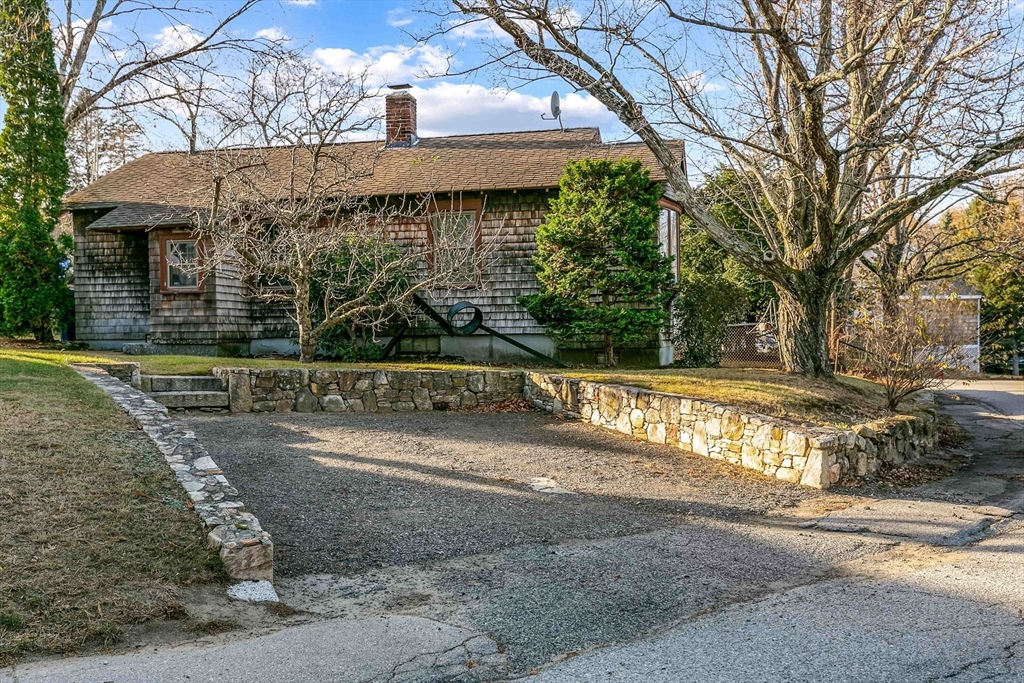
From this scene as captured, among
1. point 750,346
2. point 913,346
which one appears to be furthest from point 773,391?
point 750,346

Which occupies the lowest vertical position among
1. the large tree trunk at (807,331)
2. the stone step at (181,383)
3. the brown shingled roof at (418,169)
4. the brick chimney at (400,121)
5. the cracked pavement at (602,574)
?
the cracked pavement at (602,574)

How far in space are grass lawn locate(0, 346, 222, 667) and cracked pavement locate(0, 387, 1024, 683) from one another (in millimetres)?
392

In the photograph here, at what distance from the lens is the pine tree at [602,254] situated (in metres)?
14.3

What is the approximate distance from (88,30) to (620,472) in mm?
22562

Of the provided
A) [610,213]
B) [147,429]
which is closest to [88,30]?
[610,213]

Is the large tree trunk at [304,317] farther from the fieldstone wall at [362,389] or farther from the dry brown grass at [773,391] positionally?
the dry brown grass at [773,391]

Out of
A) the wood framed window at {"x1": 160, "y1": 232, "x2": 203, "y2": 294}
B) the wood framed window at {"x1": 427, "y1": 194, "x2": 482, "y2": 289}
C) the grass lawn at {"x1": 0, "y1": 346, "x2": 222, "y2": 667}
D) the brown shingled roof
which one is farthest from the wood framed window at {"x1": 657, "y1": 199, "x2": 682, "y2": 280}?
the grass lawn at {"x1": 0, "y1": 346, "x2": 222, "y2": 667}

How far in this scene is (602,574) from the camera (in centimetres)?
532

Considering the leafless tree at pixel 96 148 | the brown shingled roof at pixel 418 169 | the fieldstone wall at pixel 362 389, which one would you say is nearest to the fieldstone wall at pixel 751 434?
the fieldstone wall at pixel 362 389

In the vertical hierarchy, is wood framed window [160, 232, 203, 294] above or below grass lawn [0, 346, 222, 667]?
above

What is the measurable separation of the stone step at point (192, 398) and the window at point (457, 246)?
4249 millimetres

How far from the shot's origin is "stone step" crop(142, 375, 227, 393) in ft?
39.2

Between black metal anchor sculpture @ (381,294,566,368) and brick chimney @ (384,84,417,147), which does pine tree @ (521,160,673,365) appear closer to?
black metal anchor sculpture @ (381,294,566,368)

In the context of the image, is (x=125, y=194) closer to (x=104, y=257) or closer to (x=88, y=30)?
(x=104, y=257)
